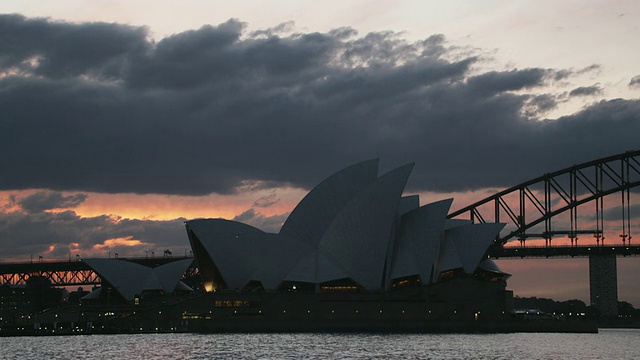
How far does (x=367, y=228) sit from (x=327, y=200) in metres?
7.72

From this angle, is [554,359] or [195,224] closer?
[554,359]

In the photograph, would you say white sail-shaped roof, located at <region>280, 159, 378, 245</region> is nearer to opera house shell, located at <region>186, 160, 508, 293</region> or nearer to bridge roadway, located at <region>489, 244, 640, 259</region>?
opera house shell, located at <region>186, 160, 508, 293</region>

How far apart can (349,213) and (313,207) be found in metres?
7.24

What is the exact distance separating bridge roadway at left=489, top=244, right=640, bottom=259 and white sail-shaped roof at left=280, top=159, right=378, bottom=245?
43472mm

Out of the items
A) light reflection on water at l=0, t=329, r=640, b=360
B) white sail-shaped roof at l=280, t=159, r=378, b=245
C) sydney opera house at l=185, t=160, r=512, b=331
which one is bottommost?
light reflection on water at l=0, t=329, r=640, b=360

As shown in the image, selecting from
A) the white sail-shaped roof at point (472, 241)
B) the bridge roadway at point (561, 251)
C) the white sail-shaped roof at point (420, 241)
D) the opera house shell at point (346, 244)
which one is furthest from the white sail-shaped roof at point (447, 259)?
the bridge roadway at point (561, 251)

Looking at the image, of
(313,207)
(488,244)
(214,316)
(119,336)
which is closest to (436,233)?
(488,244)

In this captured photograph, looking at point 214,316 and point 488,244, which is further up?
point 488,244

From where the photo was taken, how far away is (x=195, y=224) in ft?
413

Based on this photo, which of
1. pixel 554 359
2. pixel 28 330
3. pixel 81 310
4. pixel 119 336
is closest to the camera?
pixel 554 359

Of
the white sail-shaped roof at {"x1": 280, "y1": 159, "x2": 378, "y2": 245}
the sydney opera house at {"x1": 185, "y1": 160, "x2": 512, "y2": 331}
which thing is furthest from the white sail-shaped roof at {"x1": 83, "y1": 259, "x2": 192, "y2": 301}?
the white sail-shaped roof at {"x1": 280, "y1": 159, "x2": 378, "y2": 245}

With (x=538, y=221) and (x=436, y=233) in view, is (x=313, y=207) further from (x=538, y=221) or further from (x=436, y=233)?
(x=538, y=221)

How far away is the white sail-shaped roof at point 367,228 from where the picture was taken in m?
119

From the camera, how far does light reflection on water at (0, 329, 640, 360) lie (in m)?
80.5
